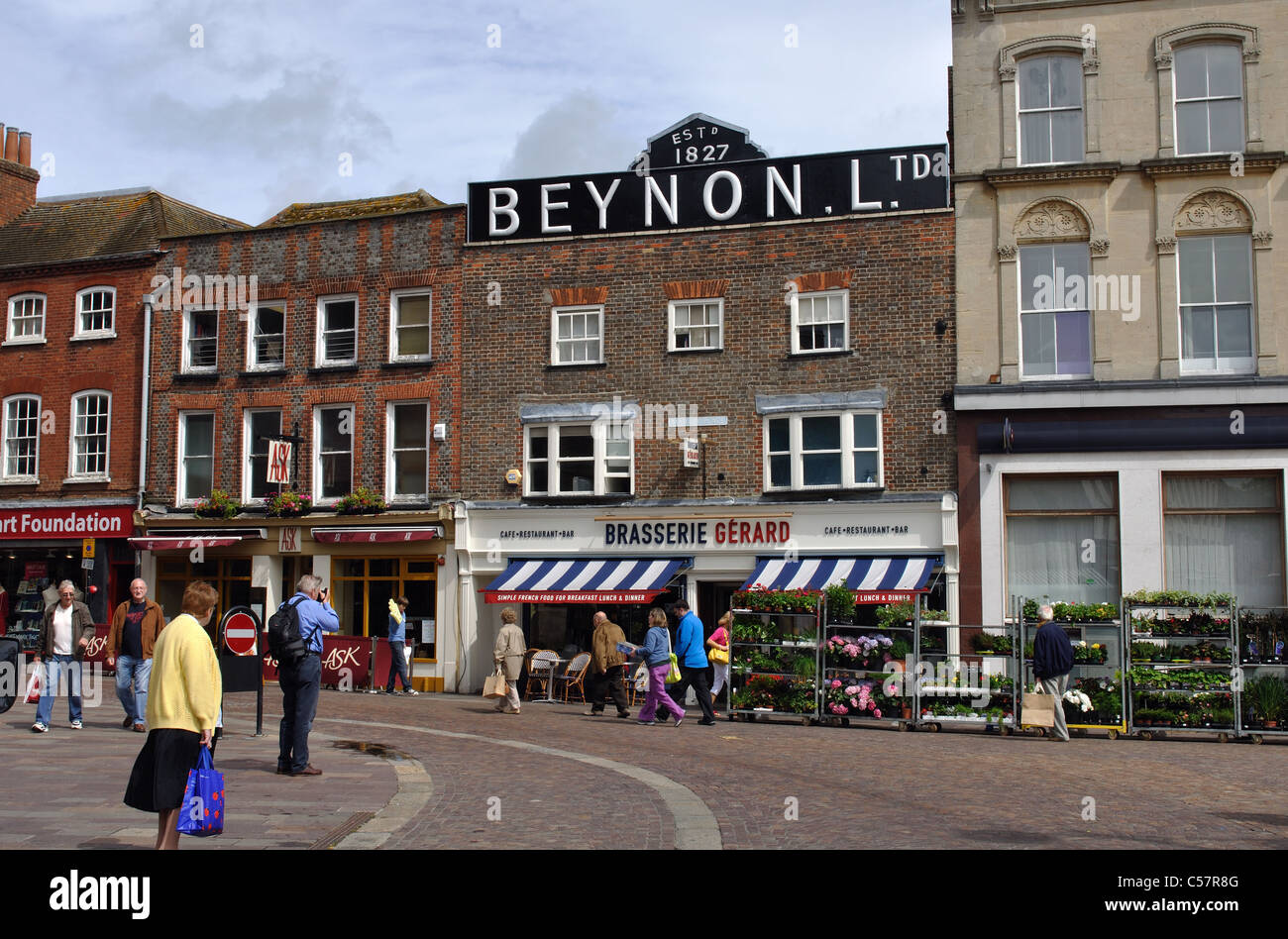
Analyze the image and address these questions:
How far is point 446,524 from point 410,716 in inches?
313

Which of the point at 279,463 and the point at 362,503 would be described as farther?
the point at 279,463

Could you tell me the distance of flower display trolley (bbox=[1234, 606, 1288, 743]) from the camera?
1847 centimetres

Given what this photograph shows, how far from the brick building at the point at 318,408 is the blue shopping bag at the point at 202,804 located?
780 inches

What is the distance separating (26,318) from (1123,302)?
24864 millimetres

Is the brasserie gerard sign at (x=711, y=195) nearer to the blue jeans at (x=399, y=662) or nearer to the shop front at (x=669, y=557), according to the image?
the shop front at (x=669, y=557)

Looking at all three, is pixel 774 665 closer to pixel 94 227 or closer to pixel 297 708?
pixel 297 708

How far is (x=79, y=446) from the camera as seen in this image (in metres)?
31.1

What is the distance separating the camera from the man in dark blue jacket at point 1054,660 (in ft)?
60.7

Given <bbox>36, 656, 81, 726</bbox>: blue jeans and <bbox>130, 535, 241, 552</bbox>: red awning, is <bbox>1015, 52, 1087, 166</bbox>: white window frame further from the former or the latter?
<bbox>36, 656, 81, 726</bbox>: blue jeans

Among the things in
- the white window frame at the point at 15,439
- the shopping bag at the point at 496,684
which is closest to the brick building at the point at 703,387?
the shopping bag at the point at 496,684

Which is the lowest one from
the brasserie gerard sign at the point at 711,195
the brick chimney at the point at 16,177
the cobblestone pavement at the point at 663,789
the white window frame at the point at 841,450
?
the cobblestone pavement at the point at 663,789

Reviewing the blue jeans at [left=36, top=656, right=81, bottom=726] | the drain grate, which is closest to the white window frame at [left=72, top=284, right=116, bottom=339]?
the blue jeans at [left=36, top=656, right=81, bottom=726]

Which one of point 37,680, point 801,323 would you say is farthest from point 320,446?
point 37,680
